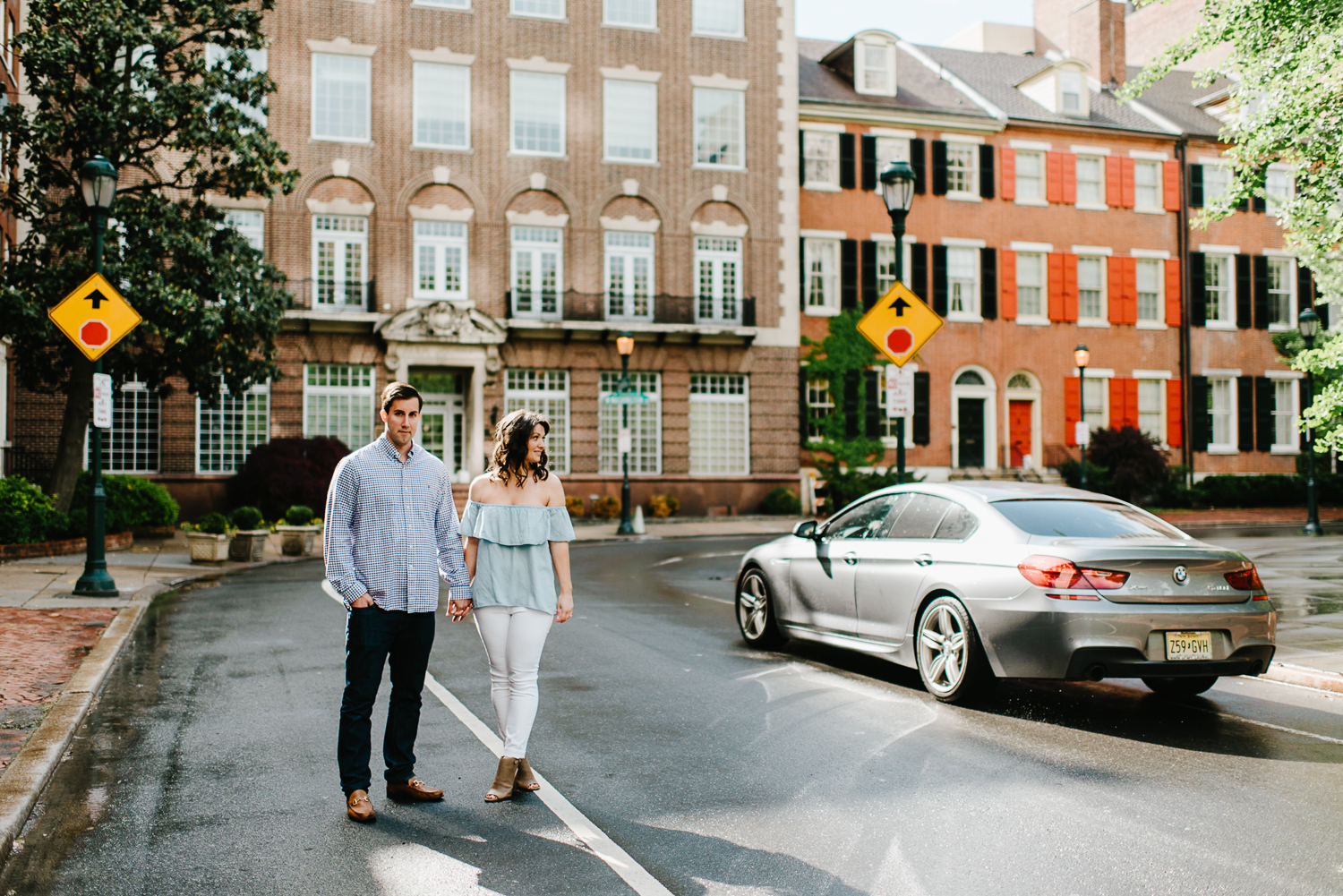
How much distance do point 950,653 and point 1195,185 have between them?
1376 inches

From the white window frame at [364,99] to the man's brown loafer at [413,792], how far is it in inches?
1044

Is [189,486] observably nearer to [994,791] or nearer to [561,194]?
[561,194]

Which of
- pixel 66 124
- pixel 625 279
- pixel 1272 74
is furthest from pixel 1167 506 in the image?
pixel 66 124

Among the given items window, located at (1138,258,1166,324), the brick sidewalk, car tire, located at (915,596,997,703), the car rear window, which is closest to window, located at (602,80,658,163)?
window, located at (1138,258,1166,324)

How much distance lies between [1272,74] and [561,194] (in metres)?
20.0

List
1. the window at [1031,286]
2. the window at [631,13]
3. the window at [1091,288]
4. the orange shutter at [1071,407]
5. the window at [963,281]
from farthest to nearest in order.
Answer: the window at [1091,288] < the window at [1031,286] < the orange shutter at [1071,407] < the window at [963,281] < the window at [631,13]

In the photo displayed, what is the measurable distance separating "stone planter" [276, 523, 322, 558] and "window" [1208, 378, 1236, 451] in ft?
94.2

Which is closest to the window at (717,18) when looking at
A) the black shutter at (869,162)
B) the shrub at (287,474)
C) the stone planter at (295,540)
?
the black shutter at (869,162)

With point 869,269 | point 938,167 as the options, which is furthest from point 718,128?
point 938,167

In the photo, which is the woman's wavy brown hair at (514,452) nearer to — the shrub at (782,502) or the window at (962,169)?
the shrub at (782,502)

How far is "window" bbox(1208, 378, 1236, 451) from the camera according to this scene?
37438 mm

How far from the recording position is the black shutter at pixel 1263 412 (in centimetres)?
3759

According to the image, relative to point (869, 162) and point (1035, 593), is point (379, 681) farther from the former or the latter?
point (869, 162)

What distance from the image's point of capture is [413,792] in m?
5.41
